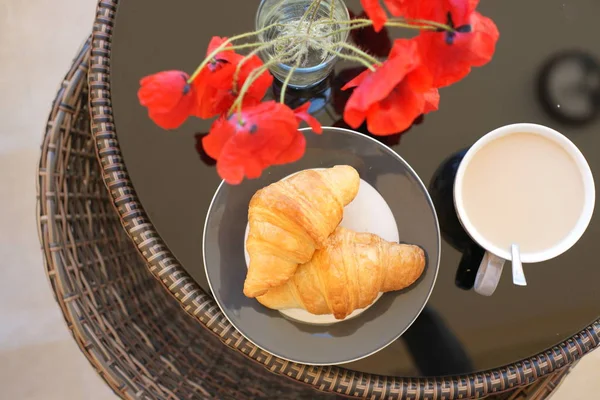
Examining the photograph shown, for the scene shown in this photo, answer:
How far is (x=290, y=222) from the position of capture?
0.63m

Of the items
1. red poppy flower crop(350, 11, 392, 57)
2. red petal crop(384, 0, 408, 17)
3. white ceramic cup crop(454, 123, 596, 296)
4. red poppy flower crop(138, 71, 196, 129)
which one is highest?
red petal crop(384, 0, 408, 17)

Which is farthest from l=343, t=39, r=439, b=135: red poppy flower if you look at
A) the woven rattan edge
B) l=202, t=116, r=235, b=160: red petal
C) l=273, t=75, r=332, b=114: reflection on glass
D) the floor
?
the floor

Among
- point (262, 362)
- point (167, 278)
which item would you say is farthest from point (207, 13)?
point (262, 362)

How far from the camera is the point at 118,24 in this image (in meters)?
0.76

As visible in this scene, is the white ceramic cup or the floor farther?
the floor

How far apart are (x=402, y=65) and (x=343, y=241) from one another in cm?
30

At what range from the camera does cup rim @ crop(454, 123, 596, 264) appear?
678 millimetres

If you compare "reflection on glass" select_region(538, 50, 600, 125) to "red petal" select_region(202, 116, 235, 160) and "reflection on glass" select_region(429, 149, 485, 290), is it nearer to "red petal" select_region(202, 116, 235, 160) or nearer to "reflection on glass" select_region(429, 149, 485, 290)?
"reflection on glass" select_region(429, 149, 485, 290)

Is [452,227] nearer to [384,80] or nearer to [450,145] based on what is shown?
[450,145]

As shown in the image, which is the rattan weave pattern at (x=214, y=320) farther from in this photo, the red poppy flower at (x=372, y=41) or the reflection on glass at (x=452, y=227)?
the red poppy flower at (x=372, y=41)

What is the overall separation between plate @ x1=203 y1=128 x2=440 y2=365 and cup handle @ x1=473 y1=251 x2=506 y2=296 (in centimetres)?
6

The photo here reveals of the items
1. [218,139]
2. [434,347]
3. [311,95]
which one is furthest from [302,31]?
[434,347]

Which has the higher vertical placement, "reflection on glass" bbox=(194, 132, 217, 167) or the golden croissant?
"reflection on glass" bbox=(194, 132, 217, 167)

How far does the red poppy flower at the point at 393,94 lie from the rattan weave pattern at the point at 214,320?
40 centimetres
